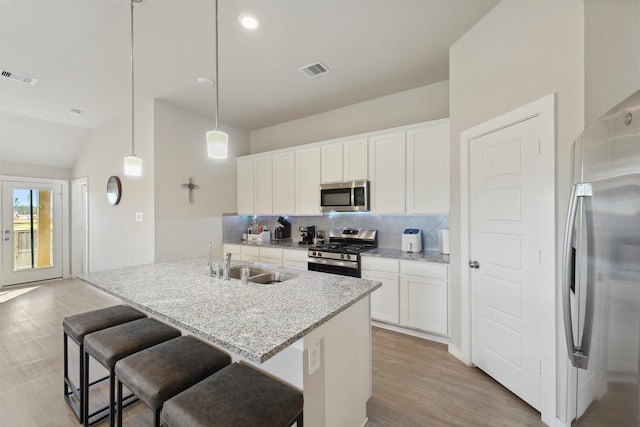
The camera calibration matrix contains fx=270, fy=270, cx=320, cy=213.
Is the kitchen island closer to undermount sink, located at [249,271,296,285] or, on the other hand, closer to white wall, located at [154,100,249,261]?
undermount sink, located at [249,271,296,285]

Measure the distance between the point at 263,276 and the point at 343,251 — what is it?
1.45m

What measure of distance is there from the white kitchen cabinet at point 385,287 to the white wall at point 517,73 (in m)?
0.62

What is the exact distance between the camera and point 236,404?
3.56 ft

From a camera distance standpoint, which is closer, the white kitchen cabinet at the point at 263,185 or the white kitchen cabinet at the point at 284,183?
the white kitchen cabinet at the point at 284,183

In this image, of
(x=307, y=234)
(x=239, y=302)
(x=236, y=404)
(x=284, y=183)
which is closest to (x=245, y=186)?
(x=284, y=183)

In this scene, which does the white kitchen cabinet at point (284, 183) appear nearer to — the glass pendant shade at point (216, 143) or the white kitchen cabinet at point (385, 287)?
the white kitchen cabinet at point (385, 287)

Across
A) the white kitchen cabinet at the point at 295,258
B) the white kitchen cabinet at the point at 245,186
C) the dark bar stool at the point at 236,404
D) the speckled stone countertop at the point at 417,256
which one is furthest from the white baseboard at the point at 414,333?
the white kitchen cabinet at the point at 245,186

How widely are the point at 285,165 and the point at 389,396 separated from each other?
132 inches

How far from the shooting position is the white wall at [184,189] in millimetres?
3842

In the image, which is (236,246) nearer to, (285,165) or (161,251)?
(161,251)

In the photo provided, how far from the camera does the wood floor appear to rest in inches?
72.9

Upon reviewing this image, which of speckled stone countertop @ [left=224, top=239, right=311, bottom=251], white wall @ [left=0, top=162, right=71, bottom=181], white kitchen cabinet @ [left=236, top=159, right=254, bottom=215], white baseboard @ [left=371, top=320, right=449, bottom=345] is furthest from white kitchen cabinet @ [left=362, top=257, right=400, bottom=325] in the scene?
white wall @ [left=0, top=162, right=71, bottom=181]

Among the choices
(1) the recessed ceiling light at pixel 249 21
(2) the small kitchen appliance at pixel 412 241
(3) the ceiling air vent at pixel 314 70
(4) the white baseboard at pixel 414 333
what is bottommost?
(4) the white baseboard at pixel 414 333

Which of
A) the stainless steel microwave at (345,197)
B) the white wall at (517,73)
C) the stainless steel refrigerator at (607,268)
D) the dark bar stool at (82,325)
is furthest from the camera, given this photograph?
the stainless steel microwave at (345,197)
